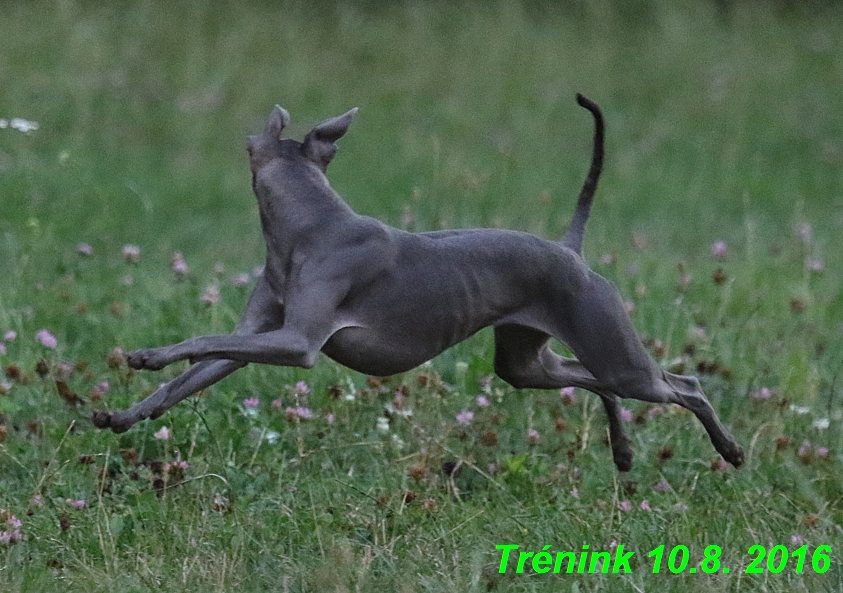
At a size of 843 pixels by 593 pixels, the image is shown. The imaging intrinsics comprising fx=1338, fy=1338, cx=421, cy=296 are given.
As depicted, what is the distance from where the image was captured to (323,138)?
3443 millimetres

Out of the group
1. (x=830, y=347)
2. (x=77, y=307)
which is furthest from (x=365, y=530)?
(x=830, y=347)

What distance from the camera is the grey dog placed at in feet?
10.4

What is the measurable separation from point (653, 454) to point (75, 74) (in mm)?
7237

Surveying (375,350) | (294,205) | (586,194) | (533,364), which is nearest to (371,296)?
(375,350)

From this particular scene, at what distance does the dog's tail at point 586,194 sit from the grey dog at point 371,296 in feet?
0.53

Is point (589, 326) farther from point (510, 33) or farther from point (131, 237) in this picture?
point (510, 33)

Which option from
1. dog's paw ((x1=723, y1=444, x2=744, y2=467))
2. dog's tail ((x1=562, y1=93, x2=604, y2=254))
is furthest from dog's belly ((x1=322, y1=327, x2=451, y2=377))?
dog's paw ((x1=723, y1=444, x2=744, y2=467))

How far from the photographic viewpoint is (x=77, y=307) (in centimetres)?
552

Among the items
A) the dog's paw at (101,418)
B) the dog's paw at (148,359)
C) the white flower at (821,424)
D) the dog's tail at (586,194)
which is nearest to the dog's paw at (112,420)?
the dog's paw at (101,418)

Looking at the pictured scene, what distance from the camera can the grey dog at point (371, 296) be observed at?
3170 millimetres

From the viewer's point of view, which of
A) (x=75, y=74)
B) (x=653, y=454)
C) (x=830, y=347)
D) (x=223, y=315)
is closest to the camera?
(x=653, y=454)

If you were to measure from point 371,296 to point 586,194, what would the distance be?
88 cm

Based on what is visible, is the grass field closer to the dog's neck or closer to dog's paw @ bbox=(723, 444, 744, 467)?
dog's paw @ bbox=(723, 444, 744, 467)

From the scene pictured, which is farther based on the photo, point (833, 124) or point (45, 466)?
point (833, 124)
